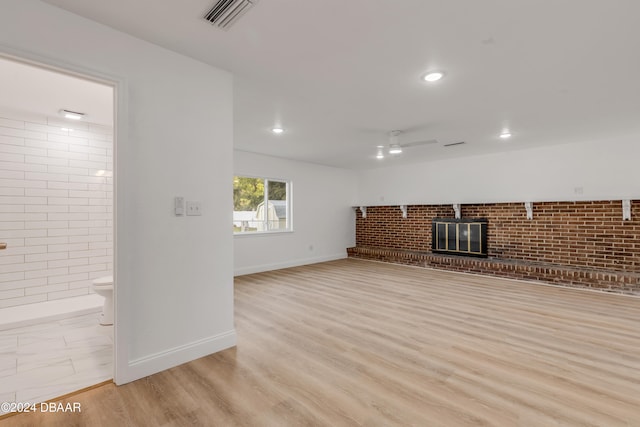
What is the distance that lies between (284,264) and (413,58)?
4.92m

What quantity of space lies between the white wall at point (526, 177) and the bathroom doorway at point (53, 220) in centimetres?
578

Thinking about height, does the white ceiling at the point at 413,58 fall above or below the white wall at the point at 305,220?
above

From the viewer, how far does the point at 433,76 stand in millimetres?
2611

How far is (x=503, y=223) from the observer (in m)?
5.71

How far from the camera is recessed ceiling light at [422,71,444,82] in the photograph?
8.42 feet

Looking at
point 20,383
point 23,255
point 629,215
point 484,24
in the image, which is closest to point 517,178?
point 629,215

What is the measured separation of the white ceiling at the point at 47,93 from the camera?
2529 mm

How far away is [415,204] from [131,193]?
5.94 m

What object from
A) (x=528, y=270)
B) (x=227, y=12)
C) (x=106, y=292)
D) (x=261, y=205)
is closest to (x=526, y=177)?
(x=528, y=270)

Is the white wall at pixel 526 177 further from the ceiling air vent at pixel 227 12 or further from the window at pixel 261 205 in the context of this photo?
the ceiling air vent at pixel 227 12

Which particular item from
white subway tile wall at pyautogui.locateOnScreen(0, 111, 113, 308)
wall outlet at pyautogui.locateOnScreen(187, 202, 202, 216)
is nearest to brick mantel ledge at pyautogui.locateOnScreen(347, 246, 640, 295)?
wall outlet at pyautogui.locateOnScreen(187, 202, 202, 216)

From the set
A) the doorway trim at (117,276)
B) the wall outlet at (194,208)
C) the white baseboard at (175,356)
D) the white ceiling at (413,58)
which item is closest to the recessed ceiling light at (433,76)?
the white ceiling at (413,58)

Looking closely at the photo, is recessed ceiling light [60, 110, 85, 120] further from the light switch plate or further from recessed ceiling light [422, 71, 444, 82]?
recessed ceiling light [422, 71, 444, 82]

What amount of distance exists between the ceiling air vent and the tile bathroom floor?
8.28 ft
